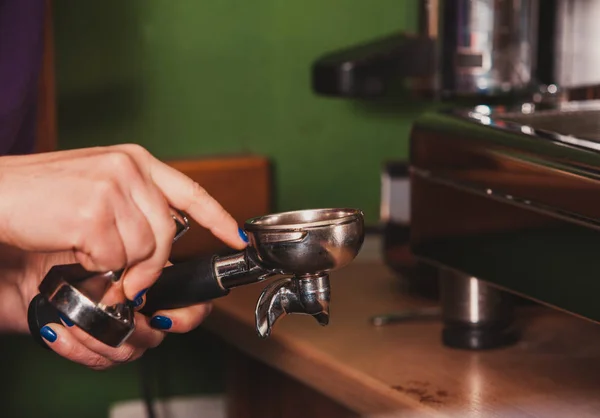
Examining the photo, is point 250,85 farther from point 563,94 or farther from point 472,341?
point 472,341

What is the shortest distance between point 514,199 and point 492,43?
0.40 m

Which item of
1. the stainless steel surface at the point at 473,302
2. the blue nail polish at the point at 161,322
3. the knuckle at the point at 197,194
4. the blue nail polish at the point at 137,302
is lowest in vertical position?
the stainless steel surface at the point at 473,302

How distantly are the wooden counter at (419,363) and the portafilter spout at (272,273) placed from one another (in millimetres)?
205

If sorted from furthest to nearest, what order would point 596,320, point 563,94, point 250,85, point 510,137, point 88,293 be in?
point 250,85
point 563,94
point 510,137
point 596,320
point 88,293

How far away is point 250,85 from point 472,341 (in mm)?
774

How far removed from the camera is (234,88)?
1.65 metres

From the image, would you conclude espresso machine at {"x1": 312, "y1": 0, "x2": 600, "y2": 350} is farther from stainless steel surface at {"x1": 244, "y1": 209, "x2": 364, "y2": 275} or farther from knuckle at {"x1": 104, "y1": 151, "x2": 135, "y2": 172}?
knuckle at {"x1": 104, "y1": 151, "x2": 135, "y2": 172}

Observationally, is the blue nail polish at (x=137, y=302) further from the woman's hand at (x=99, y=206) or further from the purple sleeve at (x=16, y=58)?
the purple sleeve at (x=16, y=58)

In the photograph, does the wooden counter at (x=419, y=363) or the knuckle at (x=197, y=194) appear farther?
the wooden counter at (x=419, y=363)

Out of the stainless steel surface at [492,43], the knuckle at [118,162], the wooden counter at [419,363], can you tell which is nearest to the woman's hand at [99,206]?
the knuckle at [118,162]

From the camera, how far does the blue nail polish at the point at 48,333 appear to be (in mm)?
841

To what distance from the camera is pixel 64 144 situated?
5.01 ft

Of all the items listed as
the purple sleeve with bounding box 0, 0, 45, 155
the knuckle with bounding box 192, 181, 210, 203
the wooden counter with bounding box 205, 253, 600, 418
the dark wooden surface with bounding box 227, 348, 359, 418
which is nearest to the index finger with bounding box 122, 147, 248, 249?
the knuckle with bounding box 192, 181, 210, 203

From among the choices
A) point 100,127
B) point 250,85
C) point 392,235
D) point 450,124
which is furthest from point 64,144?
point 450,124
